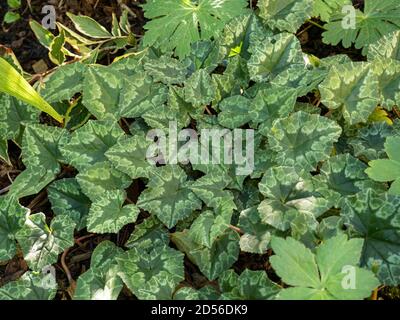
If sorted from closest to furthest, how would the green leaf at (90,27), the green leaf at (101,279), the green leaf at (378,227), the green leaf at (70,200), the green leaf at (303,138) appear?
the green leaf at (378,227)
the green leaf at (101,279)
the green leaf at (303,138)
the green leaf at (70,200)
the green leaf at (90,27)

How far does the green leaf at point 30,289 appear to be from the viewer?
2090 mm

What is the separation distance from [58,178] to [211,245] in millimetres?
802

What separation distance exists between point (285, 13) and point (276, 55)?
0.26m

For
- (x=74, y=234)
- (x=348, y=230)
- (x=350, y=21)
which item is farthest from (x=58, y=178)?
(x=350, y=21)

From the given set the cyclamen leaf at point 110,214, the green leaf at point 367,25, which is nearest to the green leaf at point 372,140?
the green leaf at point 367,25

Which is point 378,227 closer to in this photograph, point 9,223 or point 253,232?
point 253,232

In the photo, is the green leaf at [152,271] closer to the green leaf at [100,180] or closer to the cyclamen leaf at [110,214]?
the cyclamen leaf at [110,214]

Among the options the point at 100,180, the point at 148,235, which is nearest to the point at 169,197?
the point at 148,235

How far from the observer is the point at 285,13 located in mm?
2514

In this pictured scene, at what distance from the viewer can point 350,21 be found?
259 centimetres

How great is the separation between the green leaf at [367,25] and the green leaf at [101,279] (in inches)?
49.8

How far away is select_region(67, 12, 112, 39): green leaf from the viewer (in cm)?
278

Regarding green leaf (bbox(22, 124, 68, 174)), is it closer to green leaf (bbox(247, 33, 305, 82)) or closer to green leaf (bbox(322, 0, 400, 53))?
green leaf (bbox(247, 33, 305, 82))

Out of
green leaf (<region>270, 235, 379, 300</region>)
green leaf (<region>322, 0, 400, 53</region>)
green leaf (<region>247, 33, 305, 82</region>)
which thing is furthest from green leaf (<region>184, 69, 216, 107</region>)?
green leaf (<region>270, 235, 379, 300</region>)
